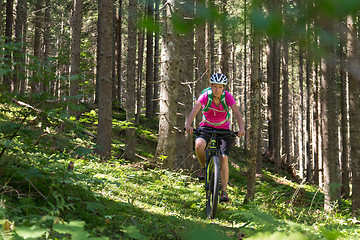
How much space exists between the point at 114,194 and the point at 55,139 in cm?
202

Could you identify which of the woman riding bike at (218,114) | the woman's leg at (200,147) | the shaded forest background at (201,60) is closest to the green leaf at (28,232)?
the shaded forest background at (201,60)

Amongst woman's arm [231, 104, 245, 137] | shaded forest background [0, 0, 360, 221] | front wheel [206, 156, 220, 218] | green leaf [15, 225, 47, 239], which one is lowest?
front wheel [206, 156, 220, 218]

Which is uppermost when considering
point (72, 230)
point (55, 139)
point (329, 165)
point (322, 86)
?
point (322, 86)

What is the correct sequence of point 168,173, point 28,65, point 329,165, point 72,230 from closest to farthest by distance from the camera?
point 72,230
point 28,65
point 168,173
point 329,165

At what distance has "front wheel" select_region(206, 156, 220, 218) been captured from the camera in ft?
17.9

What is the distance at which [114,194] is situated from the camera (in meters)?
5.89

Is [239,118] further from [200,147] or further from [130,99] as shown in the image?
[130,99]

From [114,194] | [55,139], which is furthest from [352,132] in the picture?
[55,139]

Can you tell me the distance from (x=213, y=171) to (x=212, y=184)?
0.73 feet

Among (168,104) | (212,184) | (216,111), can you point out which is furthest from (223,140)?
(168,104)

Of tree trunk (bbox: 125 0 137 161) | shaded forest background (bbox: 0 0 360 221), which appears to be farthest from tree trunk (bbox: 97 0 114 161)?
tree trunk (bbox: 125 0 137 161)

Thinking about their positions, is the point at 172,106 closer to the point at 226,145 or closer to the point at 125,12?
the point at 226,145

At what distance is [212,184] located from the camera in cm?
570

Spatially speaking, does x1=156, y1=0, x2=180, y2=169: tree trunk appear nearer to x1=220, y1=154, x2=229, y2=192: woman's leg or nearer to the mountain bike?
the mountain bike
